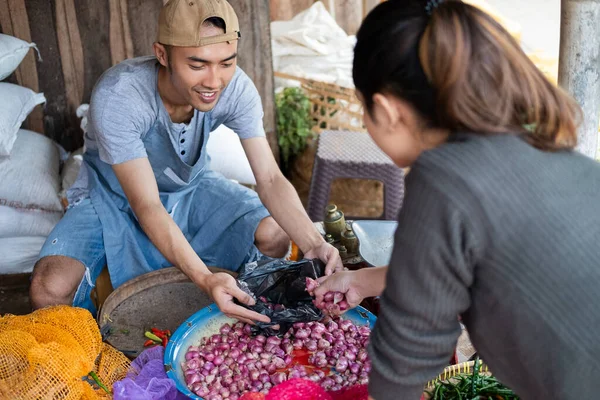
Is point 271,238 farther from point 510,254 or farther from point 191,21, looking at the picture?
point 510,254

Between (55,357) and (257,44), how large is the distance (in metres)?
2.30

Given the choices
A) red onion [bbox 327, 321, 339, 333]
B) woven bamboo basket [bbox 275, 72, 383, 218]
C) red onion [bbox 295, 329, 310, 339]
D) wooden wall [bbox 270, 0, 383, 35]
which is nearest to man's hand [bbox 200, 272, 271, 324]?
red onion [bbox 295, 329, 310, 339]

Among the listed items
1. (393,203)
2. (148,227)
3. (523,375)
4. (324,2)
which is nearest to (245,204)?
(148,227)

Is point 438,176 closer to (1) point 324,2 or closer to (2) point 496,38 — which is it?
(2) point 496,38

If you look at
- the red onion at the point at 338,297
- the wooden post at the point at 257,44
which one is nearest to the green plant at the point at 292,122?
the wooden post at the point at 257,44

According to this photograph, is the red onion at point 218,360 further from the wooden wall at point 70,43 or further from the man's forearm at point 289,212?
the wooden wall at point 70,43

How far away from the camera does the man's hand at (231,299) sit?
2004mm

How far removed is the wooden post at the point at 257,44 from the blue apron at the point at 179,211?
105 centimetres

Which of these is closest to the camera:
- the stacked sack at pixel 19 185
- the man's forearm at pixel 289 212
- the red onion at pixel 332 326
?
the red onion at pixel 332 326

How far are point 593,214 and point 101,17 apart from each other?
2.85 metres

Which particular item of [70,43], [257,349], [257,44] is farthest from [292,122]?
[257,349]

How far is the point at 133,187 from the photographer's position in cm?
230

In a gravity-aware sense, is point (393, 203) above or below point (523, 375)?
below

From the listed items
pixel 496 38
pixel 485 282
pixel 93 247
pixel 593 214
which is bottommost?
pixel 93 247
